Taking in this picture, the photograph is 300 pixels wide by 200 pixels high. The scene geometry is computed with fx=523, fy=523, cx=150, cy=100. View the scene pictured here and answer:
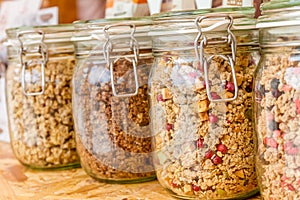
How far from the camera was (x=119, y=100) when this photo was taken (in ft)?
2.65

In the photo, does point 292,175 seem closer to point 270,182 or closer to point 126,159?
point 270,182

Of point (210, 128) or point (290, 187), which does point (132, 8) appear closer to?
Answer: point (210, 128)

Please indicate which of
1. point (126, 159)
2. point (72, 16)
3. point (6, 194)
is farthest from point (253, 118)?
point (72, 16)

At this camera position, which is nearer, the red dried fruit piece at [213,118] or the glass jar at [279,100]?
the glass jar at [279,100]

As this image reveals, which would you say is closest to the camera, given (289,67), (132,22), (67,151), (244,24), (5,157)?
(289,67)

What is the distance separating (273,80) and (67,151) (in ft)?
1.58

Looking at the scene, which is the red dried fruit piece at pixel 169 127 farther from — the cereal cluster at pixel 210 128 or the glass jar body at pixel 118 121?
the glass jar body at pixel 118 121

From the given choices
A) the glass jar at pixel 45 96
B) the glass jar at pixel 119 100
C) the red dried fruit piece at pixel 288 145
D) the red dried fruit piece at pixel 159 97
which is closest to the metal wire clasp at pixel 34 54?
the glass jar at pixel 45 96

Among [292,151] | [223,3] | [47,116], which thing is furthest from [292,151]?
[47,116]

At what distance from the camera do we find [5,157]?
112 cm

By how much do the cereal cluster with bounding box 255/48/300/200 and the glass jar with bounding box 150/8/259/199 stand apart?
2.3 inches

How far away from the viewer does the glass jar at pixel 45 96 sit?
0.93m

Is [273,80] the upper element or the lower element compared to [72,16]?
lower

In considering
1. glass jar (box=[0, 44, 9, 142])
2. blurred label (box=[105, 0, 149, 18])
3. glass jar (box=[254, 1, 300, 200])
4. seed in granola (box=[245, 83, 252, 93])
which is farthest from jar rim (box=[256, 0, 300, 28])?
glass jar (box=[0, 44, 9, 142])
